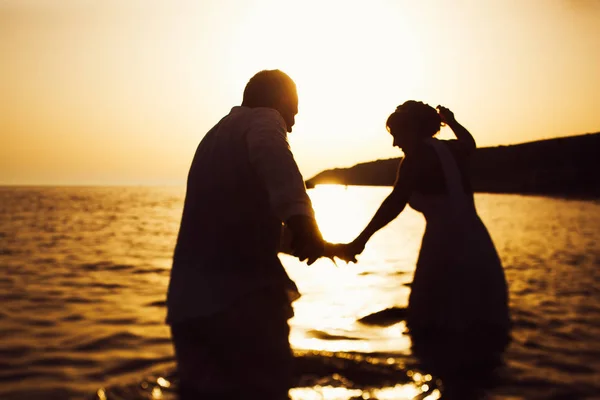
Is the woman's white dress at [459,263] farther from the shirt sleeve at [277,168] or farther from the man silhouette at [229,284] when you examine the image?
the shirt sleeve at [277,168]

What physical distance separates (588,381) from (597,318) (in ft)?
8.47

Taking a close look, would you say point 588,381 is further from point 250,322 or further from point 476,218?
point 250,322

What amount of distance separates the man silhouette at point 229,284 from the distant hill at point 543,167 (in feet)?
216

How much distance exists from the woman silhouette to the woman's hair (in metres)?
0.01

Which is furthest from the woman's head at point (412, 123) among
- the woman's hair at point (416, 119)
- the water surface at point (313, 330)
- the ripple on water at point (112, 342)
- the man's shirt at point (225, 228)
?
the ripple on water at point (112, 342)

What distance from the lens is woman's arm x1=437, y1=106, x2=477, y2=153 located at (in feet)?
14.7

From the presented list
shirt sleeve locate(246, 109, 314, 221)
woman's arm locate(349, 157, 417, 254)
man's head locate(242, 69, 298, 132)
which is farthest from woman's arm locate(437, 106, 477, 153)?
shirt sleeve locate(246, 109, 314, 221)

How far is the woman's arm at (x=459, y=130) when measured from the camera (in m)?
4.49

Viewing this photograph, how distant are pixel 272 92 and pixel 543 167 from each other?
92.0m

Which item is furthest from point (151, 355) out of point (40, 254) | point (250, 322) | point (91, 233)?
point (91, 233)

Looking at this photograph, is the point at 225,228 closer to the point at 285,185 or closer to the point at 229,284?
the point at 229,284

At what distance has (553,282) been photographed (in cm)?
894

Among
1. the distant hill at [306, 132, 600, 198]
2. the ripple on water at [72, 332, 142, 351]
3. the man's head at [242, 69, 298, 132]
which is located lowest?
the ripple on water at [72, 332, 142, 351]

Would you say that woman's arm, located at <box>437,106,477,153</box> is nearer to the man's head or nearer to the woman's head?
the woman's head
